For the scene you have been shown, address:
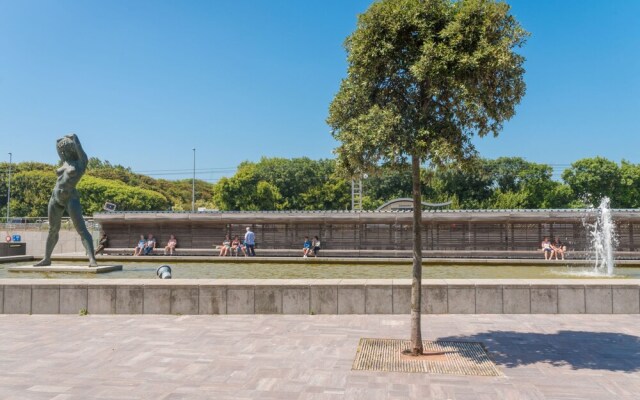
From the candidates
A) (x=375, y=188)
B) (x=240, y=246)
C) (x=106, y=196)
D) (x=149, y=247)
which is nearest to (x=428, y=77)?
(x=240, y=246)

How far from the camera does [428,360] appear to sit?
23.9 feet

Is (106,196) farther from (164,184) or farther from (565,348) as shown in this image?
(565,348)

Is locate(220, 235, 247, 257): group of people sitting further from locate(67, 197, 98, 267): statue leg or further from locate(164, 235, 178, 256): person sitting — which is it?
locate(67, 197, 98, 267): statue leg

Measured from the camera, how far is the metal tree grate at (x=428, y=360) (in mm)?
6820

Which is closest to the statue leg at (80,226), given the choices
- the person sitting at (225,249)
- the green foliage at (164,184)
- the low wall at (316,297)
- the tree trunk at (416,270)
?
the low wall at (316,297)

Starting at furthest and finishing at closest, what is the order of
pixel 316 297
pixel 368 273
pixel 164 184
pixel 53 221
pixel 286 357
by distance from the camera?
pixel 164 184 → pixel 368 273 → pixel 53 221 → pixel 316 297 → pixel 286 357

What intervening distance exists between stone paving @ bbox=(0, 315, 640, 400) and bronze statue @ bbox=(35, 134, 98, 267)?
5331mm

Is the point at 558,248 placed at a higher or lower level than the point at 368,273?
higher

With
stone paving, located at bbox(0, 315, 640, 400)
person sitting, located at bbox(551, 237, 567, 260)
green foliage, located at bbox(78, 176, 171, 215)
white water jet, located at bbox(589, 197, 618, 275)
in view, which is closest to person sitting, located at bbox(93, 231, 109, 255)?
stone paving, located at bbox(0, 315, 640, 400)

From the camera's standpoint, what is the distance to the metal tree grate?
682cm

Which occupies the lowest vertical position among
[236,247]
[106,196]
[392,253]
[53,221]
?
[392,253]

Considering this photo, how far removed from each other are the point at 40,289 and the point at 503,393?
9.89 m

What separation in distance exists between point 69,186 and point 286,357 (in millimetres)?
11164

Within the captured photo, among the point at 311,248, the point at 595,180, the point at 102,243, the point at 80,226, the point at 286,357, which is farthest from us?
the point at 595,180
